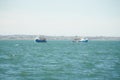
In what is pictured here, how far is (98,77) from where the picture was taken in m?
33.2

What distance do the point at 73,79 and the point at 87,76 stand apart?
2.93m

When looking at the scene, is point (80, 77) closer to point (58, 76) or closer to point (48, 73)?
point (58, 76)

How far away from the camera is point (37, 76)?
3372 cm

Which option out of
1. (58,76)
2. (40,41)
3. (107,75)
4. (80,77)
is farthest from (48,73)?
(40,41)

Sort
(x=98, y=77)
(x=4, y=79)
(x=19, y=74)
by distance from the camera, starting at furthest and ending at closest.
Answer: (x=19, y=74) < (x=98, y=77) < (x=4, y=79)

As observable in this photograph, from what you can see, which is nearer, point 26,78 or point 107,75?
point 26,78

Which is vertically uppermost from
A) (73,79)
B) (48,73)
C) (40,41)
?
(40,41)

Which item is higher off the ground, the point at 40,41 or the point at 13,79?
the point at 40,41

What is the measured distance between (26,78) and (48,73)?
4679 mm

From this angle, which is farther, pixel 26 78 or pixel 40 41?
pixel 40 41

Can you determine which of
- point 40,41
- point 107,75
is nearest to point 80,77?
point 107,75

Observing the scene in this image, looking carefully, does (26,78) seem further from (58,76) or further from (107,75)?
(107,75)

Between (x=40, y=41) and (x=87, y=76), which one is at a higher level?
(x=40, y=41)

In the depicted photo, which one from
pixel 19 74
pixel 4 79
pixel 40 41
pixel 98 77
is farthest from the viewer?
pixel 40 41
